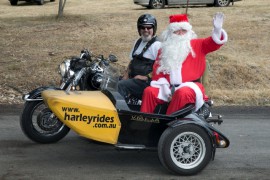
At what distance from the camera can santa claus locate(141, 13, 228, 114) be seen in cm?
716

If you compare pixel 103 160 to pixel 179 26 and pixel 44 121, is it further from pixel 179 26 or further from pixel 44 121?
pixel 179 26

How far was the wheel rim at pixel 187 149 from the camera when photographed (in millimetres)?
6914

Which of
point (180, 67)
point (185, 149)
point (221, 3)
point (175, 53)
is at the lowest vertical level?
point (221, 3)

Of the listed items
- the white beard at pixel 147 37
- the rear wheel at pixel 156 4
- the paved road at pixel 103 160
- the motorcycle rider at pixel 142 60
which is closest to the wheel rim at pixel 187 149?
the paved road at pixel 103 160

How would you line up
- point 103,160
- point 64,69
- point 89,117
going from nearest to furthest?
point 89,117, point 103,160, point 64,69

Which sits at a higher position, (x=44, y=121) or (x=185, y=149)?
(x=185, y=149)

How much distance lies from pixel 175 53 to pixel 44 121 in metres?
1.89

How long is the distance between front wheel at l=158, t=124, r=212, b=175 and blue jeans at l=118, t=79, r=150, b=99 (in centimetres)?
113

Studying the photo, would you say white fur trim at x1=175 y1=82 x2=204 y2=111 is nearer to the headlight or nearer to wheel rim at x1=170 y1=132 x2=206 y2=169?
wheel rim at x1=170 y1=132 x2=206 y2=169

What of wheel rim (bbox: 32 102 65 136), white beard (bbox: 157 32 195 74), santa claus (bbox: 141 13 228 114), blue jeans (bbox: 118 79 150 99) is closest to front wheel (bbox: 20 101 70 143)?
wheel rim (bbox: 32 102 65 136)

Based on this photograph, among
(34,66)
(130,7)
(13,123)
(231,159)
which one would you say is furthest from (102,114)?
(130,7)

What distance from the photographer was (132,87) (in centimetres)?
793

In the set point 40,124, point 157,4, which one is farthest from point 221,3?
point 40,124

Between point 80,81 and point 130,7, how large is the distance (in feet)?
57.9
